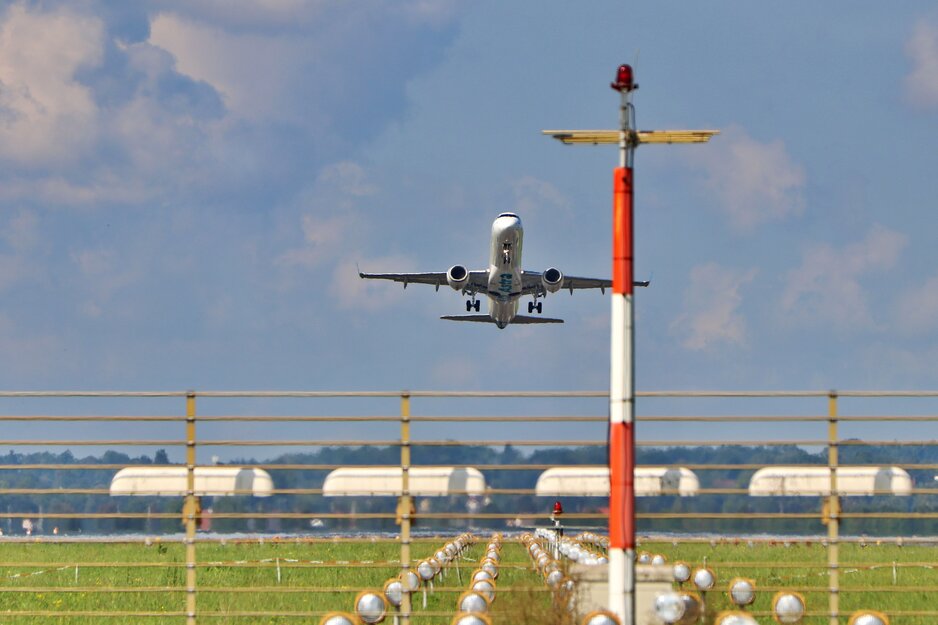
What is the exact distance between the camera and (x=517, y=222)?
5184cm

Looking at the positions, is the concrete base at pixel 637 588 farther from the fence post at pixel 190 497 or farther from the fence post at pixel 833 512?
the fence post at pixel 190 497

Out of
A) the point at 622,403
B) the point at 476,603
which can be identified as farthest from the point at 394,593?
the point at 622,403

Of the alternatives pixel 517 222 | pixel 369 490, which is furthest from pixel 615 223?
pixel 517 222

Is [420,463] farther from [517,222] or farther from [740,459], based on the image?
[517,222]

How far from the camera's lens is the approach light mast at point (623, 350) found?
9.16 m

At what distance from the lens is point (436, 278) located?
59.8 metres

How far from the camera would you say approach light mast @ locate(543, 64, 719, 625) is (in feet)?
30.1

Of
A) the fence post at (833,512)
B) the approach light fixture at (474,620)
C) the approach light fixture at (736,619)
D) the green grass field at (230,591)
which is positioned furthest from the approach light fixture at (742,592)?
the approach light fixture at (474,620)

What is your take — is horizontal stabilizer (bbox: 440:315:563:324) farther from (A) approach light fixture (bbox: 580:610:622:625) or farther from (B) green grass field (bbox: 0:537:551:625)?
(A) approach light fixture (bbox: 580:610:622:625)

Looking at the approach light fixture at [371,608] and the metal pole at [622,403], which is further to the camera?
the approach light fixture at [371,608]

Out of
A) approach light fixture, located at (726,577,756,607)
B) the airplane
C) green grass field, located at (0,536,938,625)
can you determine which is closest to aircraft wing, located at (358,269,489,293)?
the airplane

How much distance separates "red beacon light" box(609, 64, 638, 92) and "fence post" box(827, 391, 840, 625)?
3.10 metres

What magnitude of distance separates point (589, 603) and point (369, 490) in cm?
217

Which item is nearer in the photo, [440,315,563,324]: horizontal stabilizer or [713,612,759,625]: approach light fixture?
[713,612,759,625]: approach light fixture
